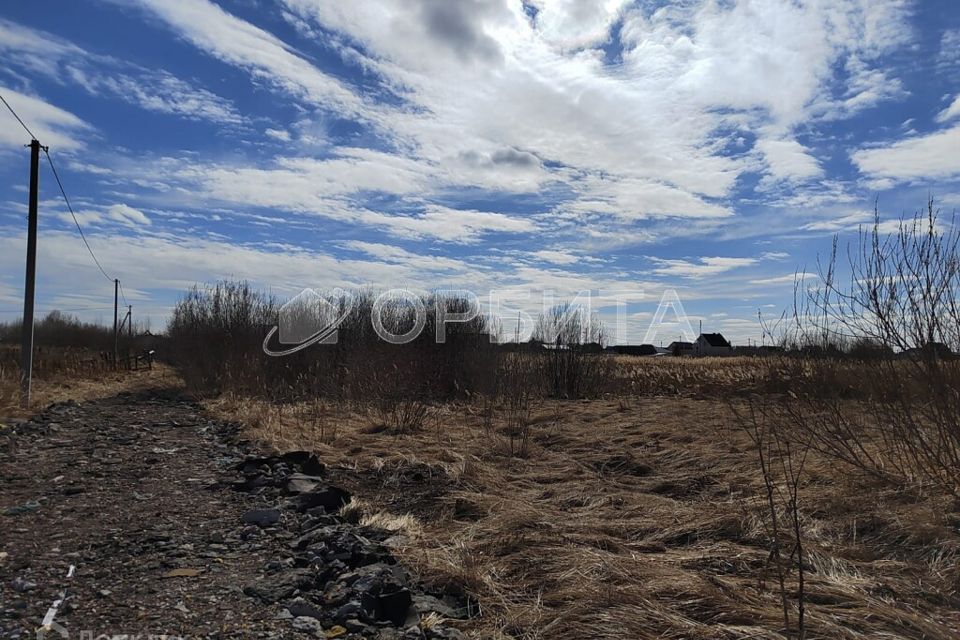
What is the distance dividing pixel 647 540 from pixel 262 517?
2.88 metres

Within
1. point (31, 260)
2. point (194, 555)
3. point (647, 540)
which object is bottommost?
point (194, 555)

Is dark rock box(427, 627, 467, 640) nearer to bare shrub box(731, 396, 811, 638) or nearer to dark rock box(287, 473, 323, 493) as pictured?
bare shrub box(731, 396, 811, 638)

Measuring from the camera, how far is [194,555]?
3.90 metres

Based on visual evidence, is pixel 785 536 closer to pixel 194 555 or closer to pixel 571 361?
pixel 194 555

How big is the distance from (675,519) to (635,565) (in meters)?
1.15

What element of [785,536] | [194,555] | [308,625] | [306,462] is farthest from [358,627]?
[306,462]

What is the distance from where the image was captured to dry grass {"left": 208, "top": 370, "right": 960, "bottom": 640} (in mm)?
2842

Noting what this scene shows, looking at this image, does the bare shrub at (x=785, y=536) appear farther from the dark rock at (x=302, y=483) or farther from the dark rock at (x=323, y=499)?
the dark rock at (x=302, y=483)

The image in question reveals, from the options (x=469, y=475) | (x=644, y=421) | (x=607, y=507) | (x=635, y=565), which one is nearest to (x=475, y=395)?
(x=644, y=421)

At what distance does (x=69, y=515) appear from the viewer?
4.80 metres

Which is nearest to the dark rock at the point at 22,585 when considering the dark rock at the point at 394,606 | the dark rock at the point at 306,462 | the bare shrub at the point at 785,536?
the dark rock at the point at 394,606

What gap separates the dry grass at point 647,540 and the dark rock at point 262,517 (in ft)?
2.00

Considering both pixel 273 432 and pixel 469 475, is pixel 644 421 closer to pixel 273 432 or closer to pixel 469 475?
pixel 469 475

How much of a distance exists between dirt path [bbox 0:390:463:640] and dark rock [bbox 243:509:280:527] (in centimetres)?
1
